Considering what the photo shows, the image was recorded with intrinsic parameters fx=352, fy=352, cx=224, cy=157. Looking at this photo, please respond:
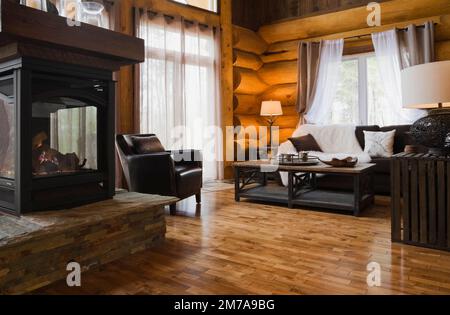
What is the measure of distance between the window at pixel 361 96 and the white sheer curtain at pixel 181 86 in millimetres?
2102

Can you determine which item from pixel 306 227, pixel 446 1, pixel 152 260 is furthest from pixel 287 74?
pixel 152 260

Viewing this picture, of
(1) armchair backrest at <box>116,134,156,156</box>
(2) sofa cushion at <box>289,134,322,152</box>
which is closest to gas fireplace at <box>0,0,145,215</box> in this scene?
(1) armchair backrest at <box>116,134,156,156</box>

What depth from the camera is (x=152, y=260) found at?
7.43 ft

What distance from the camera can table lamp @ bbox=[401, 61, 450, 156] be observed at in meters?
2.37

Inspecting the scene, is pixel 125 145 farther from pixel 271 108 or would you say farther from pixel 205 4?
pixel 205 4

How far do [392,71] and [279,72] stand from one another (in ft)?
6.39

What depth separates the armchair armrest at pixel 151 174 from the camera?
3.42m

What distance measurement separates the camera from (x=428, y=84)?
2.41 meters

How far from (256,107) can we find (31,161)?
4.98 metres

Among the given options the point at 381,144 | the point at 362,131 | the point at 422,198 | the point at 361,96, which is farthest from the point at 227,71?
the point at 422,198

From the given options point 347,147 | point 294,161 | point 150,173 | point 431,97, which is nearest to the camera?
point 431,97

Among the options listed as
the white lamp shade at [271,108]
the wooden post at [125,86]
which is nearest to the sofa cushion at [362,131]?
the white lamp shade at [271,108]

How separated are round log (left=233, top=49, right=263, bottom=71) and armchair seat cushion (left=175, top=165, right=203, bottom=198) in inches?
111

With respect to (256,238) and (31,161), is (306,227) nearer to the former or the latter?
(256,238)
